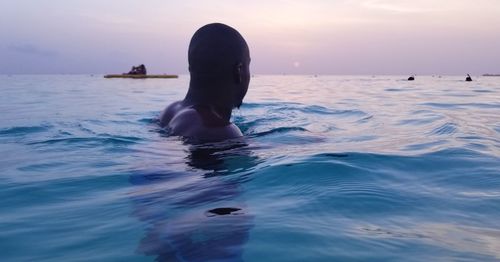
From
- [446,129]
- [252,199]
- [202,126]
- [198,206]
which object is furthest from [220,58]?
[446,129]

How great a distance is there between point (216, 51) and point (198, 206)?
2.26m

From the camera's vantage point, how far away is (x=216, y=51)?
4.70m

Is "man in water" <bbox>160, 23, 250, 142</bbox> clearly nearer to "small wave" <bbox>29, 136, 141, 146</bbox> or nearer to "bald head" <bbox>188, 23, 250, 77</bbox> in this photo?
"bald head" <bbox>188, 23, 250, 77</bbox>

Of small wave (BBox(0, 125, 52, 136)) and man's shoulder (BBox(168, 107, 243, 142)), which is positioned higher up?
man's shoulder (BBox(168, 107, 243, 142))

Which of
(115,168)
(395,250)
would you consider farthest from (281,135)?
A: (395,250)

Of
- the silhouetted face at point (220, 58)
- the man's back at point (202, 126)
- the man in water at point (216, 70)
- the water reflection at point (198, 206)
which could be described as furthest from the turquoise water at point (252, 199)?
the silhouetted face at point (220, 58)

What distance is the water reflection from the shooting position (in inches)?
88.0

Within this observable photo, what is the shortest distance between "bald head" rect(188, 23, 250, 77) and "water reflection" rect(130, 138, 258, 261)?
36.3 inches

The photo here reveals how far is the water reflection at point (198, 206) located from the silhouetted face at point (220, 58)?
744mm

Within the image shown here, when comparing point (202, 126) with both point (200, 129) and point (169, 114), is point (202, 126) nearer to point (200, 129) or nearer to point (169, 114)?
point (200, 129)

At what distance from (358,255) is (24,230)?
2.04 m

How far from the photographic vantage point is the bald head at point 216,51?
15.4 ft

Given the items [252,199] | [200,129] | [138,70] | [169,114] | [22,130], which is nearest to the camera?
[252,199]

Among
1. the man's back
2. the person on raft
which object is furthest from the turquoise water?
the person on raft
